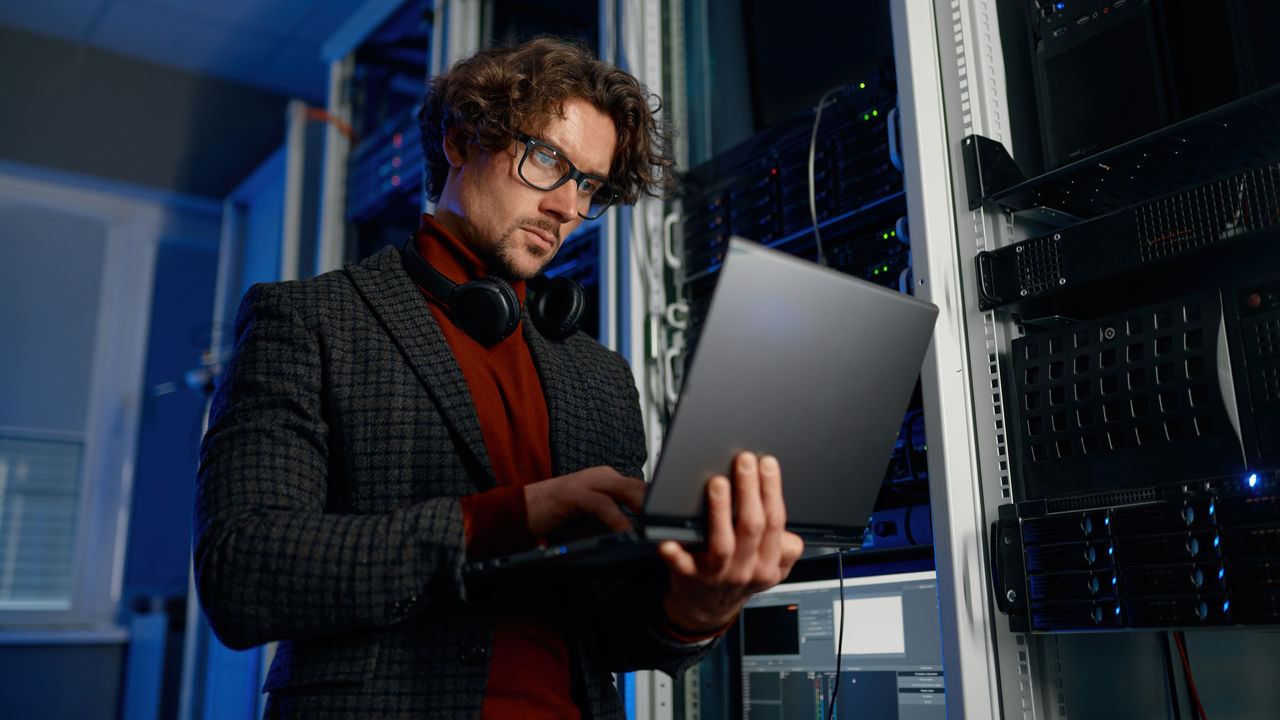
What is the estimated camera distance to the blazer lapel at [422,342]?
1022 mm

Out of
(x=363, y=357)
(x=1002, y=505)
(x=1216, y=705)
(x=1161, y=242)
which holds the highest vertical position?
(x=1161, y=242)

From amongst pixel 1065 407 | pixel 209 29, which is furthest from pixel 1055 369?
pixel 209 29

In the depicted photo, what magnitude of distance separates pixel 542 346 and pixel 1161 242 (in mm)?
743

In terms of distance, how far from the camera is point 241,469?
906mm

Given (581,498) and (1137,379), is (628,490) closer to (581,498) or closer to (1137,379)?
(581,498)

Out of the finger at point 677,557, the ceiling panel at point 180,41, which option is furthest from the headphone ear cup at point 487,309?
the ceiling panel at point 180,41

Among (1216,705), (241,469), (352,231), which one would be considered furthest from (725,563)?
(352,231)

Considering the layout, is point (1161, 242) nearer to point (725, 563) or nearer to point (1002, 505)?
point (1002, 505)

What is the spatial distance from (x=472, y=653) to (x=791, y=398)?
43cm

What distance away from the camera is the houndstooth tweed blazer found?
2.80 ft

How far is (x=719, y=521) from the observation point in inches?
29.3

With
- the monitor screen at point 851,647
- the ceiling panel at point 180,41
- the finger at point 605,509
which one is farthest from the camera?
the ceiling panel at point 180,41

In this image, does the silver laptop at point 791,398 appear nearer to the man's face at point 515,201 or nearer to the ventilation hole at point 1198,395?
the ventilation hole at point 1198,395

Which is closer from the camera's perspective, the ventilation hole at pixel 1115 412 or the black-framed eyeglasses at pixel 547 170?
the ventilation hole at pixel 1115 412
